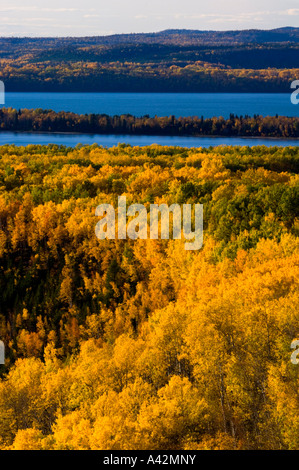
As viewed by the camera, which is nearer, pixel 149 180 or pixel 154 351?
pixel 154 351

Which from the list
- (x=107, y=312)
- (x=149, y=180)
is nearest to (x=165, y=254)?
(x=107, y=312)

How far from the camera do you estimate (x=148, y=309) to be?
75.3 meters

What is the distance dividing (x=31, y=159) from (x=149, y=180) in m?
41.6

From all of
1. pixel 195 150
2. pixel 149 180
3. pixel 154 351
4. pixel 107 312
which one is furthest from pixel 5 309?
pixel 195 150

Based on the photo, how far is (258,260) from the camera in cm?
6244

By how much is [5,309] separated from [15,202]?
81.6 ft

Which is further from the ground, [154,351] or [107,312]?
[154,351]

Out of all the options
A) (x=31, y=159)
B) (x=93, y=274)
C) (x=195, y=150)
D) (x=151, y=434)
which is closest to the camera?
(x=151, y=434)

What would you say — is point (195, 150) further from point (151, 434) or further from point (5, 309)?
point (151, 434)

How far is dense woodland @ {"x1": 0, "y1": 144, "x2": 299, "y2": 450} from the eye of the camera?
117 feet

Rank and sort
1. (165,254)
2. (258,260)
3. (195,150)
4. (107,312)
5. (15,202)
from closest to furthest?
(258,260) < (107,312) < (165,254) < (15,202) < (195,150)

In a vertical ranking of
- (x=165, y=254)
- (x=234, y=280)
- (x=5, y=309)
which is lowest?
(x=5, y=309)

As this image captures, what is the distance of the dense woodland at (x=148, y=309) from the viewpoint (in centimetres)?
3569

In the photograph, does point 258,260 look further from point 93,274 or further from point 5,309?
point 5,309
